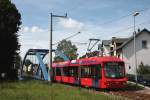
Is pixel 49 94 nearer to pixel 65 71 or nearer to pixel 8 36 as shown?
pixel 65 71

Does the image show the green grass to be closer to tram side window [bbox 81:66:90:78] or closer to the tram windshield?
the tram windshield

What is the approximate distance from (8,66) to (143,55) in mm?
29987

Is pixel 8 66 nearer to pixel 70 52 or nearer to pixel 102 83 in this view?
pixel 102 83

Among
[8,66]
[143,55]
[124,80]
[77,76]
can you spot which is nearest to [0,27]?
[8,66]

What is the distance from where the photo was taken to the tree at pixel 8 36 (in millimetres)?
43656

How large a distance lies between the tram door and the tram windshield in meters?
0.65

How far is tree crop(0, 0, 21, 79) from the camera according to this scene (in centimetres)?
4366

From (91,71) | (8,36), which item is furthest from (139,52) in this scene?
(91,71)

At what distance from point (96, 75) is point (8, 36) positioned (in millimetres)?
16907

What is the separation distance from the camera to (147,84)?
3822 cm

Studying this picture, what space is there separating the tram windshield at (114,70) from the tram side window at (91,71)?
653 millimetres

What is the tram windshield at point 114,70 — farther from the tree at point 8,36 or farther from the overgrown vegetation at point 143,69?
the overgrown vegetation at point 143,69

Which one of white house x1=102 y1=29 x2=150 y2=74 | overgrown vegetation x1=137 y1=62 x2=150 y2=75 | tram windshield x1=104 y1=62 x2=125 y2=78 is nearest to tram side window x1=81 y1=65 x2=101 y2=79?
tram windshield x1=104 y1=62 x2=125 y2=78

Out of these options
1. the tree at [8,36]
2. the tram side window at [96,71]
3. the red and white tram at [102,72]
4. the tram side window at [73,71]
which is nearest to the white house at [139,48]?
the tree at [8,36]
